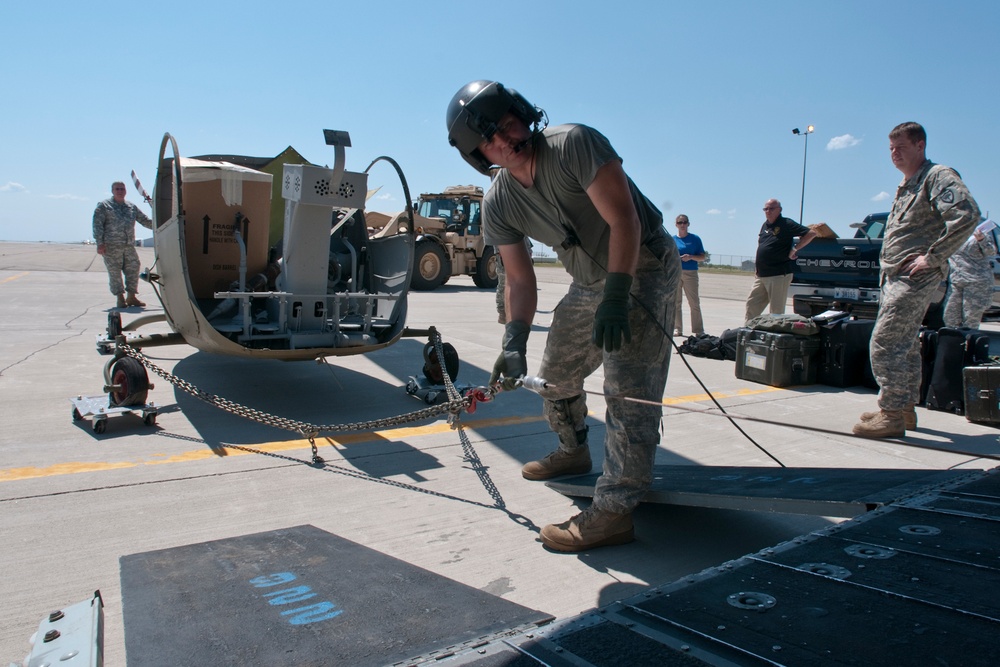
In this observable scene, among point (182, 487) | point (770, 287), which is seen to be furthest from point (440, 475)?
point (770, 287)

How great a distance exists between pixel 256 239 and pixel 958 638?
5.89 meters

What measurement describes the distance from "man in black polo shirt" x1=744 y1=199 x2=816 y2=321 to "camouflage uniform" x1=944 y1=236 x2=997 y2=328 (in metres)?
2.07

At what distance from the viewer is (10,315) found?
369 inches

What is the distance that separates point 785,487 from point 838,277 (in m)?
9.37

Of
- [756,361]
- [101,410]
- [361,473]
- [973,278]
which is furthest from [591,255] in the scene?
[973,278]

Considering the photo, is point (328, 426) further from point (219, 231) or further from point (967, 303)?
point (967, 303)

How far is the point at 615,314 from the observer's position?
8.53 ft

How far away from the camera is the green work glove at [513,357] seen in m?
3.13

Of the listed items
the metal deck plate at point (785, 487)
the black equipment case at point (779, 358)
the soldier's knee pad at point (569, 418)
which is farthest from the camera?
the black equipment case at point (779, 358)

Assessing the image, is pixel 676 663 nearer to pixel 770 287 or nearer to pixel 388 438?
pixel 388 438

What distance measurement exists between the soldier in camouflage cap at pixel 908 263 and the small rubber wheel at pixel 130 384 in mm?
4824

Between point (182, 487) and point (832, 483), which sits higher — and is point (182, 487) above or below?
below

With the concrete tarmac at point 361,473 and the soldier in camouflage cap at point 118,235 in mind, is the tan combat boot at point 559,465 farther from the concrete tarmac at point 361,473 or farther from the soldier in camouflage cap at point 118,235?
the soldier in camouflage cap at point 118,235

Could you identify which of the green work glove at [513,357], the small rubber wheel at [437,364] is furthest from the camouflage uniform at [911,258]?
the small rubber wheel at [437,364]
